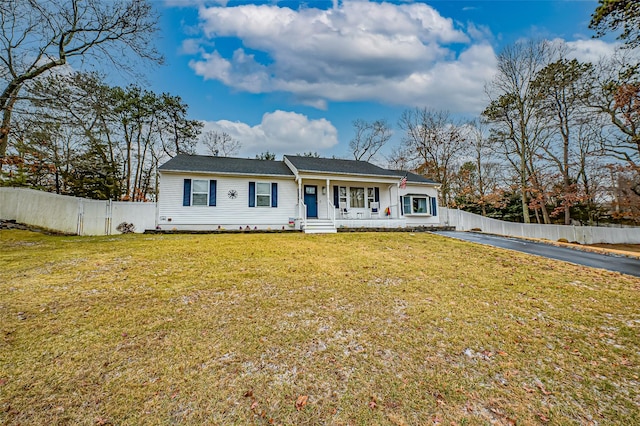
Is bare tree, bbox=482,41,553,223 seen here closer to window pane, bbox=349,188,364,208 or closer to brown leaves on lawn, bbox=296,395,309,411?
window pane, bbox=349,188,364,208

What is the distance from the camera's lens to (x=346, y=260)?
7.38 metres

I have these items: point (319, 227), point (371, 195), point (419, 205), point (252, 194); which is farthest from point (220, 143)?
point (419, 205)

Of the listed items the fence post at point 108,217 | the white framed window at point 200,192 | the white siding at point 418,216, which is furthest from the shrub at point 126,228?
the white siding at point 418,216

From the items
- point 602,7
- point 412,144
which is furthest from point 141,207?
point 412,144

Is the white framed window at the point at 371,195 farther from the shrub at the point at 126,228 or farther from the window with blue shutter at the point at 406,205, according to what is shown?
Result: the shrub at the point at 126,228

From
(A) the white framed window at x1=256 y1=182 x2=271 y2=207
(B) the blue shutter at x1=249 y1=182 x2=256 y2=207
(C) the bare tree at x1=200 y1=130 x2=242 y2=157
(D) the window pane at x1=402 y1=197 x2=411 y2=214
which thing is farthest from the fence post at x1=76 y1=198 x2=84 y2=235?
(C) the bare tree at x1=200 y1=130 x2=242 y2=157

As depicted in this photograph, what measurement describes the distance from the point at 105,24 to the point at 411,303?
47.5 ft

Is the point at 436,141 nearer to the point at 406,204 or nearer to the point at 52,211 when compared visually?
the point at 406,204

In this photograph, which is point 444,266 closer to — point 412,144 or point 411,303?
point 411,303

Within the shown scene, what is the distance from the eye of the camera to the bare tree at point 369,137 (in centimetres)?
3006

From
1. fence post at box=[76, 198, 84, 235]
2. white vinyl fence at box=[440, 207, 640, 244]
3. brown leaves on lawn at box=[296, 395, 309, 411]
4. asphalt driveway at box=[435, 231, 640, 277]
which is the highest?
fence post at box=[76, 198, 84, 235]

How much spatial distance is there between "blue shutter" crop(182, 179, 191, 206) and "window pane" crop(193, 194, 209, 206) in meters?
0.28

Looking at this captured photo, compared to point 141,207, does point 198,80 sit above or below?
above

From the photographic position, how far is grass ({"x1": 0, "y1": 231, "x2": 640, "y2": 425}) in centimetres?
234
